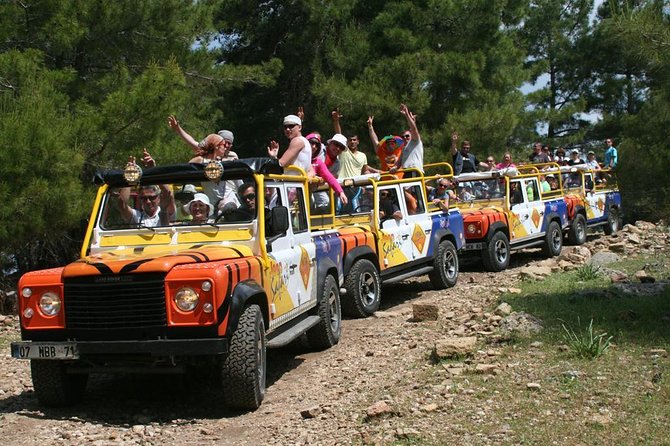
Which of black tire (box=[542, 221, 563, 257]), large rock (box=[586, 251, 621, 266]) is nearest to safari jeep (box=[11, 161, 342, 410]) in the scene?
large rock (box=[586, 251, 621, 266])

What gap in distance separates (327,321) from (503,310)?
196 cm

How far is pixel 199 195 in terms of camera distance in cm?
685

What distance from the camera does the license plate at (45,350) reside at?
5707mm

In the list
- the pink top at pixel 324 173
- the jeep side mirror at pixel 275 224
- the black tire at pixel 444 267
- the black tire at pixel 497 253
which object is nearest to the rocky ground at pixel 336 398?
the jeep side mirror at pixel 275 224

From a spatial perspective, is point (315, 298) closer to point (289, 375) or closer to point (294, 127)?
point (289, 375)

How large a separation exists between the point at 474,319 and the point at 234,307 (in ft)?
11.8

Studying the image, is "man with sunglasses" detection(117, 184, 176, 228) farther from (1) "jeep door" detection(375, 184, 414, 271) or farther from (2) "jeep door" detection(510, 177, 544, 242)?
(2) "jeep door" detection(510, 177, 544, 242)

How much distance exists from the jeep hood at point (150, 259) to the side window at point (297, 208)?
46.4 inches

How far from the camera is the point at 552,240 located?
1527 centimetres

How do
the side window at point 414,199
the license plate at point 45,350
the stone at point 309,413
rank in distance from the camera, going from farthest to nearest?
the side window at point 414,199 < the stone at point 309,413 < the license plate at point 45,350

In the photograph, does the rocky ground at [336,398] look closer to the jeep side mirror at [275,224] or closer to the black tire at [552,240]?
the jeep side mirror at [275,224]

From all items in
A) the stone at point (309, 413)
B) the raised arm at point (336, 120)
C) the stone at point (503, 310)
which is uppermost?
the raised arm at point (336, 120)

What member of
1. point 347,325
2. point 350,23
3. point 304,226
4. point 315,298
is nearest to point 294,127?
point 304,226

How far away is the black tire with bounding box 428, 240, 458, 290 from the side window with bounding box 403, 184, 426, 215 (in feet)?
2.31
